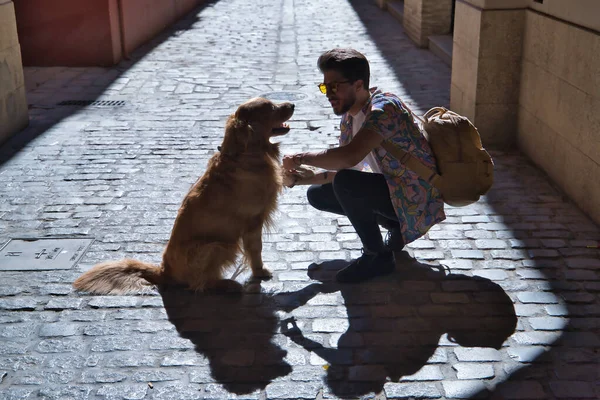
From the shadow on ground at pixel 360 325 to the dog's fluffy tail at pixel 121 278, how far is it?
175mm

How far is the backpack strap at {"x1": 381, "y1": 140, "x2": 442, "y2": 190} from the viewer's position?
187 inches

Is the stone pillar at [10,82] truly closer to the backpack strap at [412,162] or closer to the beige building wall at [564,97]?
the backpack strap at [412,162]

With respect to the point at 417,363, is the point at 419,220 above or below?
above

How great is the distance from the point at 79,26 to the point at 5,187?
6.27 m

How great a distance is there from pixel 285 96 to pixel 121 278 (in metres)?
5.81

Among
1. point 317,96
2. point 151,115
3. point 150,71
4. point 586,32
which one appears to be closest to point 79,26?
point 150,71

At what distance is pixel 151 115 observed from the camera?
9656 mm

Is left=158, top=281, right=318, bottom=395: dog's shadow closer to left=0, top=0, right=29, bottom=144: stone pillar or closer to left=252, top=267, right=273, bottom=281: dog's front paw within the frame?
left=252, top=267, right=273, bottom=281: dog's front paw

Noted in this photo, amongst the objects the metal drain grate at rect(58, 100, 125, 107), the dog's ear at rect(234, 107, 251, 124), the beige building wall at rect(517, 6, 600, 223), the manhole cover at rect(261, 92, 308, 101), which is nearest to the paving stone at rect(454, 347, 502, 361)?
the dog's ear at rect(234, 107, 251, 124)

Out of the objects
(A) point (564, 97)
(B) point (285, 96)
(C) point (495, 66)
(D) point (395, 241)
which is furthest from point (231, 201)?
(B) point (285, 96)

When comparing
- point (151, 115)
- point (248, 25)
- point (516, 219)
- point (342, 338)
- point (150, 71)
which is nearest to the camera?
point (342, 338)

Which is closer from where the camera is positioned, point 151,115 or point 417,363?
point 417,363

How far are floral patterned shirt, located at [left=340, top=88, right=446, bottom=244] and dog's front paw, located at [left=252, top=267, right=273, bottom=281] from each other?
1.00 metres

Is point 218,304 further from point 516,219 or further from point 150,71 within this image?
point 150,71
